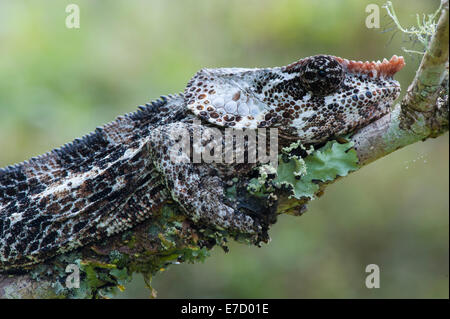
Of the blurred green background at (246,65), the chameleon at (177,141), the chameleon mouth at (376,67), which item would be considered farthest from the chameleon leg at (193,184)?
the blurred green background at (246,65)

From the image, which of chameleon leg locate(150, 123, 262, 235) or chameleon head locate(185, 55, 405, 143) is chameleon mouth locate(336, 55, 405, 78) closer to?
chameleon head locate(185, 55, 405, 143)

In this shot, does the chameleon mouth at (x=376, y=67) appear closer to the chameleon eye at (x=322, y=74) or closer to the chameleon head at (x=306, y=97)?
the chameleon head at (x=306, y=97)

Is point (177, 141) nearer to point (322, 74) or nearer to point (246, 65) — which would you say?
point (322, 74)

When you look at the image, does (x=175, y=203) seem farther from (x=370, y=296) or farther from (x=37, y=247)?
(x=370, y=296)

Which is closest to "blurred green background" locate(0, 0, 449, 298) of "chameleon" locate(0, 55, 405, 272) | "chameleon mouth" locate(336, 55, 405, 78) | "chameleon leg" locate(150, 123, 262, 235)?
"chameleon" locate(0, 55, 405, 272)

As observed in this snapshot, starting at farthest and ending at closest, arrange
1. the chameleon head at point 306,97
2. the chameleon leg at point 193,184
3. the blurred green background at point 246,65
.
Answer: the blurred green background at point 246,65 < the chameleon head at point 306,97 < the chameleon leg at point 193,184

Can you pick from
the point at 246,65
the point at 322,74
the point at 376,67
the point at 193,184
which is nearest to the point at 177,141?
the point at 193,184

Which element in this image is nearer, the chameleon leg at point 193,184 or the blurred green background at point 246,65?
the chameleon leg at point 193,184
